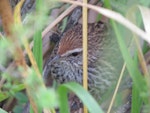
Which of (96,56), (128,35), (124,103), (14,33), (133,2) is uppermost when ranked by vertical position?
(14,33)

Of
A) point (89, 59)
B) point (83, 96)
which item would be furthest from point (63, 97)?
point (89, 59)

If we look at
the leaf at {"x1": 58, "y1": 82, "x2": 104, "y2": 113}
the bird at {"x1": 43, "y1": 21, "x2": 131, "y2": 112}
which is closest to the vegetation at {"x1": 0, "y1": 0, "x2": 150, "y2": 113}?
the leaf at {"x1": 58, "y1": 82, "x2": 104, "y2": 113}

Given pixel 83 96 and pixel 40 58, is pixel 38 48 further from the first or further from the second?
pixel 83 96

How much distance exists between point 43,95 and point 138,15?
0.99m

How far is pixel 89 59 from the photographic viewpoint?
2.39 meters

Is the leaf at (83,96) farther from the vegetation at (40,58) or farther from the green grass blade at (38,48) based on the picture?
the green grass blade at (38,48)

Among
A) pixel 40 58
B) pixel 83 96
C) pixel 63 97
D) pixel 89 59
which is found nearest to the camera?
pixel 83 96

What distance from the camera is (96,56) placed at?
7.86 ft

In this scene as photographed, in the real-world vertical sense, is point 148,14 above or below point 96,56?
above

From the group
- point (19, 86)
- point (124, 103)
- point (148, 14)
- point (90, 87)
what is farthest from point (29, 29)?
point (90, 87)

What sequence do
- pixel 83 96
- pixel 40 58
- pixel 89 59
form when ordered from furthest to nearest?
pixel 89 59 → pixel 40 58 → pixel 83 96

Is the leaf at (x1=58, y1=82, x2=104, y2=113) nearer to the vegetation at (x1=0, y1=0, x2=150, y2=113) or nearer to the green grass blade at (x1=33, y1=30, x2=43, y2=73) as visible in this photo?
the vegetation at (x1=0, y1=0, x2=150, y2=113)

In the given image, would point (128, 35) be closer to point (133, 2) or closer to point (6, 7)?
point (133, 2)

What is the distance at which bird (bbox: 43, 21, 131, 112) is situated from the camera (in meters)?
2.28
